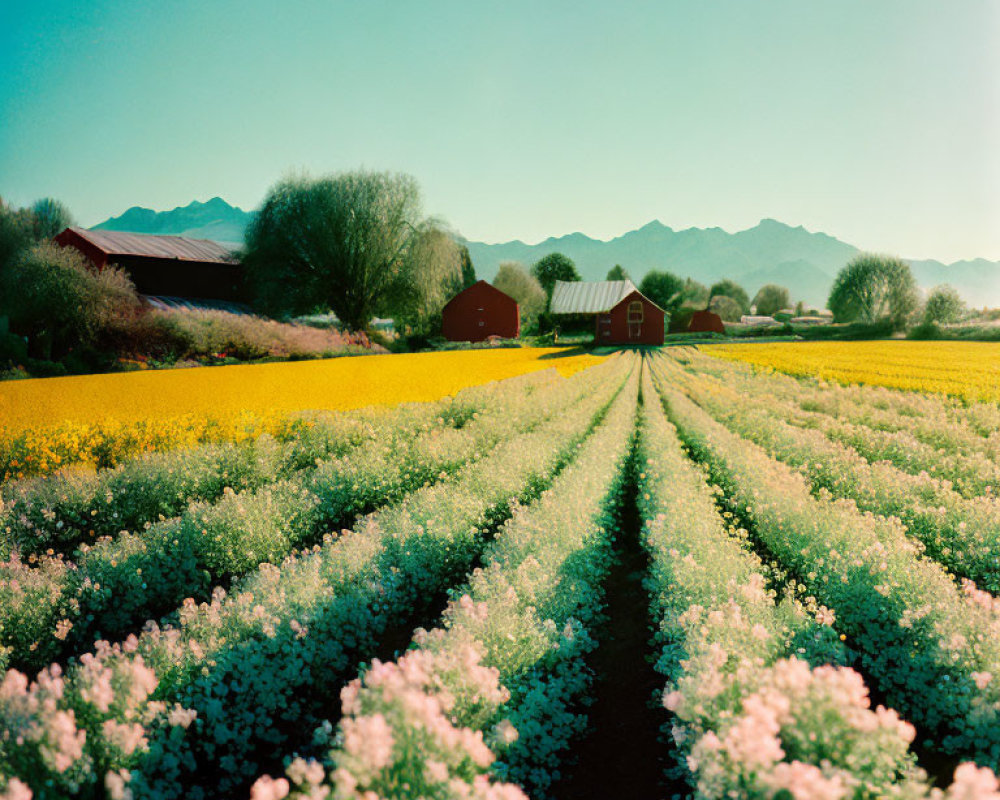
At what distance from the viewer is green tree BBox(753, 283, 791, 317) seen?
156m

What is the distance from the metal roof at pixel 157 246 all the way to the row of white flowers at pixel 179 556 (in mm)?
41005

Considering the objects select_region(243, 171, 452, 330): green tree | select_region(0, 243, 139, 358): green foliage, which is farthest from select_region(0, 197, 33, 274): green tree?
select_region(0, 243, 139, 358): green foliage

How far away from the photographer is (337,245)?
41.0 meters

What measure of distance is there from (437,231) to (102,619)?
4222 cm

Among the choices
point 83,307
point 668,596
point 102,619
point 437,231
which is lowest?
point 102,619

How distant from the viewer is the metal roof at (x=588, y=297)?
201ft

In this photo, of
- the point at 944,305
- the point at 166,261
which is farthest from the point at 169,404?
the point at 944,305

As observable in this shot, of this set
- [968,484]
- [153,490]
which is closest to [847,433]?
[968,484]

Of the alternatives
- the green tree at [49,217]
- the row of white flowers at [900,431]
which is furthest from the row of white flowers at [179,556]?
the green tree at [49,217]

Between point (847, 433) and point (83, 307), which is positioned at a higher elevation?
point (83, 307)

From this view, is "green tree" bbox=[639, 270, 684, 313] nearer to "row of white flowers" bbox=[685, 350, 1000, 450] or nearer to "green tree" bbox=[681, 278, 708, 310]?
"green tree" bbox=[681, 278, 708, 310]

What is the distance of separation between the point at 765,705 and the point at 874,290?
105290mm

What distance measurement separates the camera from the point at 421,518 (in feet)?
21.1

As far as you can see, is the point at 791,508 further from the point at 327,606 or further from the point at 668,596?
the point at 327,606
